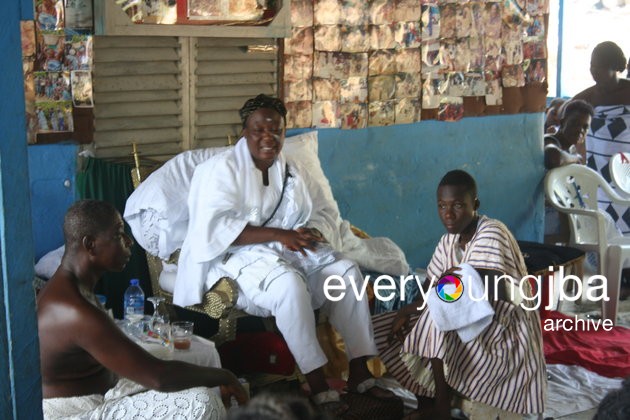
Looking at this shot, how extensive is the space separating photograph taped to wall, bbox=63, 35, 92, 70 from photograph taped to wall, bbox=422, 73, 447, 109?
8.10 ft

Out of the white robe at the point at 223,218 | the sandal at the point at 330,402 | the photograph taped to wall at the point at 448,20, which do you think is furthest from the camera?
the photograph taped to wall at the point at 448,20

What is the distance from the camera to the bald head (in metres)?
3.37

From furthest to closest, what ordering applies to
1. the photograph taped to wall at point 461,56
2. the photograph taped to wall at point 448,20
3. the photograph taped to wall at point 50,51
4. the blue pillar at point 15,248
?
the photograph taped to wall at point 461,56, the photograph taped to wall at point 448,20, the photograph taped to wall at point 50,51, the blue pillar at point 15,248

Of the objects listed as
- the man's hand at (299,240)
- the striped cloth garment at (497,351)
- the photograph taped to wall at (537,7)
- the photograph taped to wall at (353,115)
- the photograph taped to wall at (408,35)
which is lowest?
the striped cloth garment at (497,351)

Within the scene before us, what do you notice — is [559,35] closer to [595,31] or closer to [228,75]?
[595,31]

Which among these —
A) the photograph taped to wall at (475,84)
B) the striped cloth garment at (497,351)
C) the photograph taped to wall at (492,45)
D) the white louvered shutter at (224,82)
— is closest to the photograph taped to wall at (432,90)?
the photograph taped to wall at (475,84)

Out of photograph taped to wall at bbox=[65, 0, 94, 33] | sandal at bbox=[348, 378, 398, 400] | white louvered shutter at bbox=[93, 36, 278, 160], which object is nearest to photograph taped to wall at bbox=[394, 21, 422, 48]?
white louvered shutter at bbox=[93, 36, 278, 160]

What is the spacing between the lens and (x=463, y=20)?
22.3ft

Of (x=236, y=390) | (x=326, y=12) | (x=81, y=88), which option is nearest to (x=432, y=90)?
(x=326, y=12)

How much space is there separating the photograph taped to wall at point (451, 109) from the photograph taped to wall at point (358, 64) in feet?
2.38

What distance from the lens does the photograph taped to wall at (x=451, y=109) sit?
6.78 meters

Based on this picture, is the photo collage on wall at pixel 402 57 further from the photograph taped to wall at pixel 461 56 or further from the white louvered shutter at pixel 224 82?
the white louvered shutter at pixel 224 82

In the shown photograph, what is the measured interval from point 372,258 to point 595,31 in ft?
18.0

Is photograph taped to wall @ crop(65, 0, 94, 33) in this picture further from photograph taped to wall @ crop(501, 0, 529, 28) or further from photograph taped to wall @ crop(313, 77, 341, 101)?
photograph taped to wall @ crop(501, 0, 529, 28)
